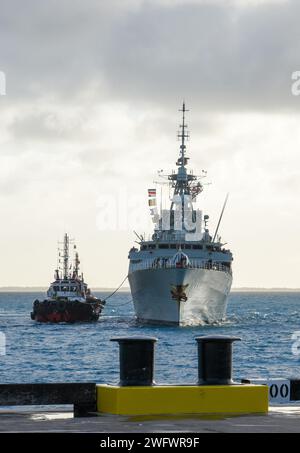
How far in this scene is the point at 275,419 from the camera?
15.2 metres

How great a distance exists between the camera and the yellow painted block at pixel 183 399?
15.8 meters

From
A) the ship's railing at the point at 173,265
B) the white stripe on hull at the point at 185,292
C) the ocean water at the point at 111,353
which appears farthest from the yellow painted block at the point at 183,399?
the ship's railing at the point at 173,265

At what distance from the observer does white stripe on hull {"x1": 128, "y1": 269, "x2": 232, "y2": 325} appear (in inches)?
4259

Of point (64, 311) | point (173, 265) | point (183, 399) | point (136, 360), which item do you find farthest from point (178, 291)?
point (183, 399)

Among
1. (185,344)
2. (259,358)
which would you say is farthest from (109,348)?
(259,358)

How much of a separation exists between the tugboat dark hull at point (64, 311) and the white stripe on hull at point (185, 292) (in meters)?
14.2

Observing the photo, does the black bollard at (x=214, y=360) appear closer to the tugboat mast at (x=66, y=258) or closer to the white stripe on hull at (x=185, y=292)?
the white stripe on hull at (x=185, y=292)

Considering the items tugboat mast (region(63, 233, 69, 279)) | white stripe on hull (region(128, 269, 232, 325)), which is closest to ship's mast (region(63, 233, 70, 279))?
tugboat mast (region(63, 233, 69, 279))

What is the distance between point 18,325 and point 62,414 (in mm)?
123047

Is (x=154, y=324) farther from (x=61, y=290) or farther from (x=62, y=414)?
(x=62, y=414)

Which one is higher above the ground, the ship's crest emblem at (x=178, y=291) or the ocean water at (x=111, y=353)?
the ship's crest emblem at (x=178, y=291)

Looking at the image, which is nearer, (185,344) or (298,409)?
(298,409)

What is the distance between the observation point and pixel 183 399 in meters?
15.9

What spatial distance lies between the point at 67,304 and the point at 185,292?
27.3 m
